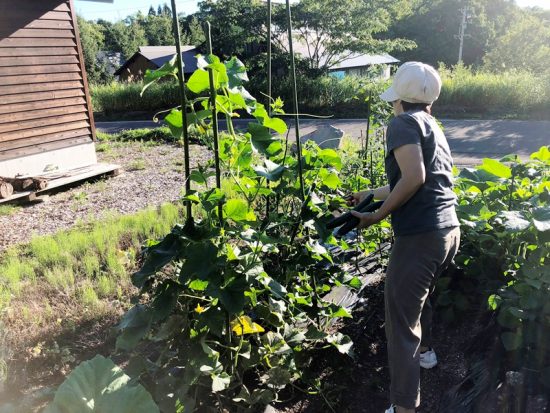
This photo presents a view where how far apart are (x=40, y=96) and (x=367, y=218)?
7798 mm

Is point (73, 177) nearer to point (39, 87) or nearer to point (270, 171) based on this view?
point (39, 87)

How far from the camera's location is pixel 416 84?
1959 millimetres

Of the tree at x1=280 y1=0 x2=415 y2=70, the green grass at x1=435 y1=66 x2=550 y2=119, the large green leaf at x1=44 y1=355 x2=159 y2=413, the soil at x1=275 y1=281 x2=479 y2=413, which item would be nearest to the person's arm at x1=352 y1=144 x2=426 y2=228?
the soil at x1=275 y1=281 x2=479 y2=413

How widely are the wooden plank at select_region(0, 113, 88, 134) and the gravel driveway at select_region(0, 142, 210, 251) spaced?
1273mm

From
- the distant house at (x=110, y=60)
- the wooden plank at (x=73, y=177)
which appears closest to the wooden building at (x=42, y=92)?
the wooden plank at (x=73, y=177)

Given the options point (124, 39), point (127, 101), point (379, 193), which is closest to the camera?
point (379, 193)

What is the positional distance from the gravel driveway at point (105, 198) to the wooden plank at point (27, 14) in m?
A: 2.88

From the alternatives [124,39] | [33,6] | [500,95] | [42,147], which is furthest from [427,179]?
[124,39]

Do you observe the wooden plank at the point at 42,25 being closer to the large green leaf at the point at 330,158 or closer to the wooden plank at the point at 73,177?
the wooden plank at the point at 73,177

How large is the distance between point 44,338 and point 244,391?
171 centimetres

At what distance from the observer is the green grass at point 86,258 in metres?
3.55

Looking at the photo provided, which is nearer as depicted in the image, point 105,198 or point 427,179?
point 427,179

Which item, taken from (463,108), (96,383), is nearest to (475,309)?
(96,383)

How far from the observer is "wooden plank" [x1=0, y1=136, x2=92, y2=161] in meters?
7.47
